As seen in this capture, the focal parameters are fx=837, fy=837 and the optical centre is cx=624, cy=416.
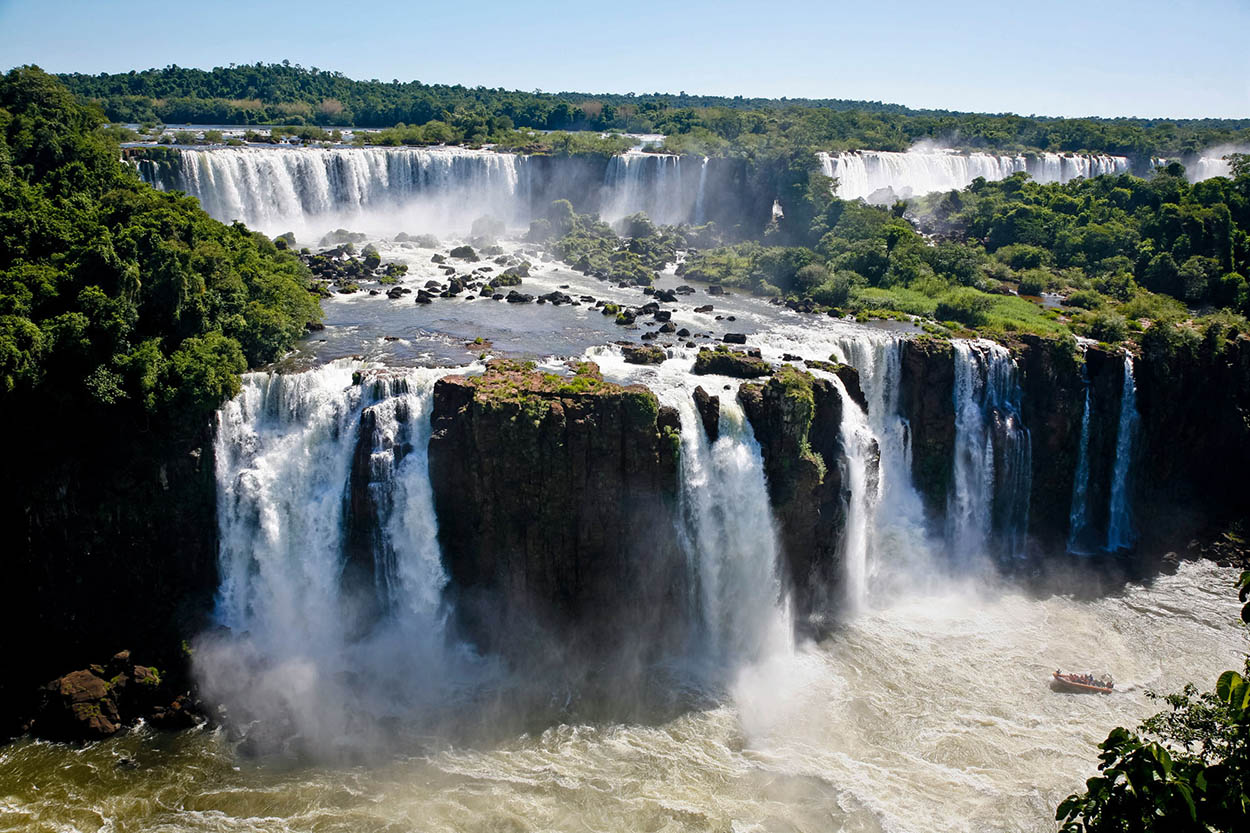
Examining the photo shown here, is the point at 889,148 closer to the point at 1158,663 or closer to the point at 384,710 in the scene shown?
the point at 1158,663

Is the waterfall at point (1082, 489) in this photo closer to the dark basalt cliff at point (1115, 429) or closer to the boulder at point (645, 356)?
the dark basalt cliff at point (1115, 429)

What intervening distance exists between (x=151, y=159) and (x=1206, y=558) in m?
57.1

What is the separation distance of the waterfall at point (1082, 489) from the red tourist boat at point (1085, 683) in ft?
29.5

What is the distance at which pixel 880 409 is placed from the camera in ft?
110

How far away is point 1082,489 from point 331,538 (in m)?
29.7

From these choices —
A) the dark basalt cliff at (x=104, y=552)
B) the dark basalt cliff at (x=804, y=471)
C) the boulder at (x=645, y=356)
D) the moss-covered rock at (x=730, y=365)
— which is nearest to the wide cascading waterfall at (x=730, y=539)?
the dark basalt cliff at (x=804, y=471)

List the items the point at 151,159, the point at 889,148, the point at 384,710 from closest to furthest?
the point at 384,710 < the point at 151,159 < the point at 889,148

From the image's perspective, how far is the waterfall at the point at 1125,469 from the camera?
35062 mm

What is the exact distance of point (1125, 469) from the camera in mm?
35344

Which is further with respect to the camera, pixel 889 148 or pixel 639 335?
pixel 889 148

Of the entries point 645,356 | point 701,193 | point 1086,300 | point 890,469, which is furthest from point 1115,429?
point 701,193

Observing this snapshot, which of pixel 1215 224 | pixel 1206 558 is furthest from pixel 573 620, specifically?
pixel 1215 224

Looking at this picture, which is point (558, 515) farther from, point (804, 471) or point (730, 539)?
point (804, 471)

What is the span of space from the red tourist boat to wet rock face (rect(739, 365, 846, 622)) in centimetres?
743
